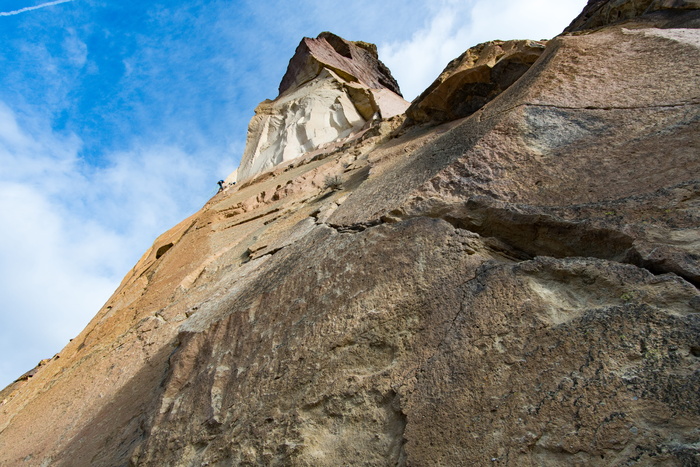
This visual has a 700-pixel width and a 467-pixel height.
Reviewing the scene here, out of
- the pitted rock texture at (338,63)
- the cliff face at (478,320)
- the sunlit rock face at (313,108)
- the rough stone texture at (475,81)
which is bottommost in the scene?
the cliff face at (478,320)

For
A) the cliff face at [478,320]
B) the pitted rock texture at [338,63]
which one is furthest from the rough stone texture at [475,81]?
the pitted rock texture at [338,63]

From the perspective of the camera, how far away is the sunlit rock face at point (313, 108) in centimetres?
1259

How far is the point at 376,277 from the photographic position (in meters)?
2.66

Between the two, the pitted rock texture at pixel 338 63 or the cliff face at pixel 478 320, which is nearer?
the cliff face at pixel 478 320

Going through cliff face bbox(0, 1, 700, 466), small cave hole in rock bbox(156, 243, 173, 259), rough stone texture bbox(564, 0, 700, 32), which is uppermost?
small cave hole in rock bbox(156, 243, 173, 259)

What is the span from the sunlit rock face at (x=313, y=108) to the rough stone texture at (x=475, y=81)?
14.6ft

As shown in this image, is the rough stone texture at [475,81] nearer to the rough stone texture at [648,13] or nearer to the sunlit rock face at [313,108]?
the rough stone texture at [648,13]

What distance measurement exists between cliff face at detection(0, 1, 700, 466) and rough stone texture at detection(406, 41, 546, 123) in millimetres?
2047

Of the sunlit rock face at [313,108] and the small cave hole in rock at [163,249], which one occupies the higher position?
the sunlit rock face at [313,108]

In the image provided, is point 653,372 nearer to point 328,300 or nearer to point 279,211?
point 328,300

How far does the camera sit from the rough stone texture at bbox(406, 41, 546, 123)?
6418 mm

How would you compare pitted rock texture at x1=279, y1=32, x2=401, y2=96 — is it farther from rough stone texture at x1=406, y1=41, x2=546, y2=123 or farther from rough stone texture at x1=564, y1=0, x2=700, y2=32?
rough stone texture at x1=564, y1=0, x2=700, y2=32

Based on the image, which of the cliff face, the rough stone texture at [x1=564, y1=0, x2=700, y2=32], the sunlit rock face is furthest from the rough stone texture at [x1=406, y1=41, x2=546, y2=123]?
the sunlit rock face

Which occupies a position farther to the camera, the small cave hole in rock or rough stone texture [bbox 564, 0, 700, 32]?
the small cave hole in rock
